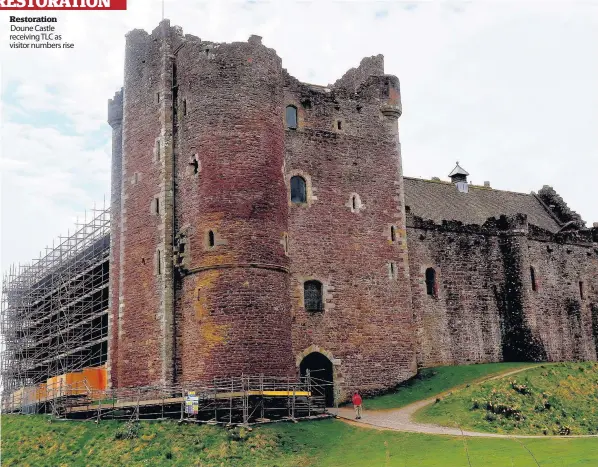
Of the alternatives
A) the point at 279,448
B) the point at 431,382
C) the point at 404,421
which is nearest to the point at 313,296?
the point at 431,382

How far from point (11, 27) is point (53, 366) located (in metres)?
24.8

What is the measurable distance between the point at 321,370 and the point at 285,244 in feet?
18.8

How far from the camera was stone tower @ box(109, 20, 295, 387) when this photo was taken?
111 feet

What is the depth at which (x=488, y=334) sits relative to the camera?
4347 cm

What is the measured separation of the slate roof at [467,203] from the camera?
46.5 m

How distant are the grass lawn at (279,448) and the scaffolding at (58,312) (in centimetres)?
1183

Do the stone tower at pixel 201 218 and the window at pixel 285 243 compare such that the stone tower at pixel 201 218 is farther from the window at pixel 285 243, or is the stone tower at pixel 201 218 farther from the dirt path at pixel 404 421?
the dirt path at pixel 404 421

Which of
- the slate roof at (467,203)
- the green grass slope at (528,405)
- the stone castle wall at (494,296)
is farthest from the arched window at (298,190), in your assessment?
the green grass slope at (528,405)

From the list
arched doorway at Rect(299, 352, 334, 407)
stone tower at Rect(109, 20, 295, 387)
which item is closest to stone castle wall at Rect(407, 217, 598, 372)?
arched doorway at Rect(299, 352, 334, 407)

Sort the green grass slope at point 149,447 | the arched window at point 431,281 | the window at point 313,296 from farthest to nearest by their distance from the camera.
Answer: the arched window at point 431,281 < the window at point 313,296 < the green grass slope at point 149,447

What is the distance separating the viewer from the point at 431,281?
42.6m

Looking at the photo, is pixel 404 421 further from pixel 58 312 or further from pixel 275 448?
pixel 58 312

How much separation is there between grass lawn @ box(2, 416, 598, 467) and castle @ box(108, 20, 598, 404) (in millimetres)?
3865

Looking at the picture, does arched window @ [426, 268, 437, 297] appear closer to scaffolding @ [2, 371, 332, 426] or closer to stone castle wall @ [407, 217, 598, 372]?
stone castle wall @ [407, 217, 598, 372]
